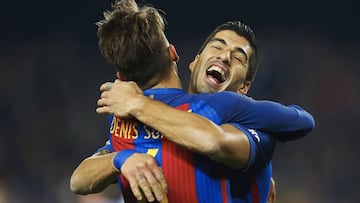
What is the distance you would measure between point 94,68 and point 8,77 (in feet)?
2.99

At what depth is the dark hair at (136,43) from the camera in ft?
6.57

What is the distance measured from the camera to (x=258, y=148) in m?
1.93

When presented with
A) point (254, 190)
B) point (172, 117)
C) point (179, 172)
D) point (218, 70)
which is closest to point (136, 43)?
point (172, 117)

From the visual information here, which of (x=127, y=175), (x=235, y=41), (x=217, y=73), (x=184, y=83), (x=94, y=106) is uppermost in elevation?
(x=235, y=41)

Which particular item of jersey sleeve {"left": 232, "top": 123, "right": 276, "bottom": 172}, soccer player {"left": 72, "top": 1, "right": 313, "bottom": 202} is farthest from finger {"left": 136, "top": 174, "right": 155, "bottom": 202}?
jersey sleeve {"left": 232, "top": 123, "right": 276, "bottom": 172}

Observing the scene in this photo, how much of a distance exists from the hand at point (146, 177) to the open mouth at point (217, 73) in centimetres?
90

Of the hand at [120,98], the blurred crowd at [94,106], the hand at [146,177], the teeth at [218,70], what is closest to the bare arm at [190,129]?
the hand at [120,98]

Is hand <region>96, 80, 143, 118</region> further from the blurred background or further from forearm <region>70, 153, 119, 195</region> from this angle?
the blurred background

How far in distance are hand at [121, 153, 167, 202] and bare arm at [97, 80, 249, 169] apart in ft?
0.34

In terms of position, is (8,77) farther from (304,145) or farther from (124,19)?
(124,19)

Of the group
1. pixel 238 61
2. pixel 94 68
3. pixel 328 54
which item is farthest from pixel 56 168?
pixel 238 61

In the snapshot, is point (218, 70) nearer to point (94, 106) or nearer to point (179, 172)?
point (179, 172)

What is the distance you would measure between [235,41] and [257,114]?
756 millimetres

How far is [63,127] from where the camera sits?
628cm
